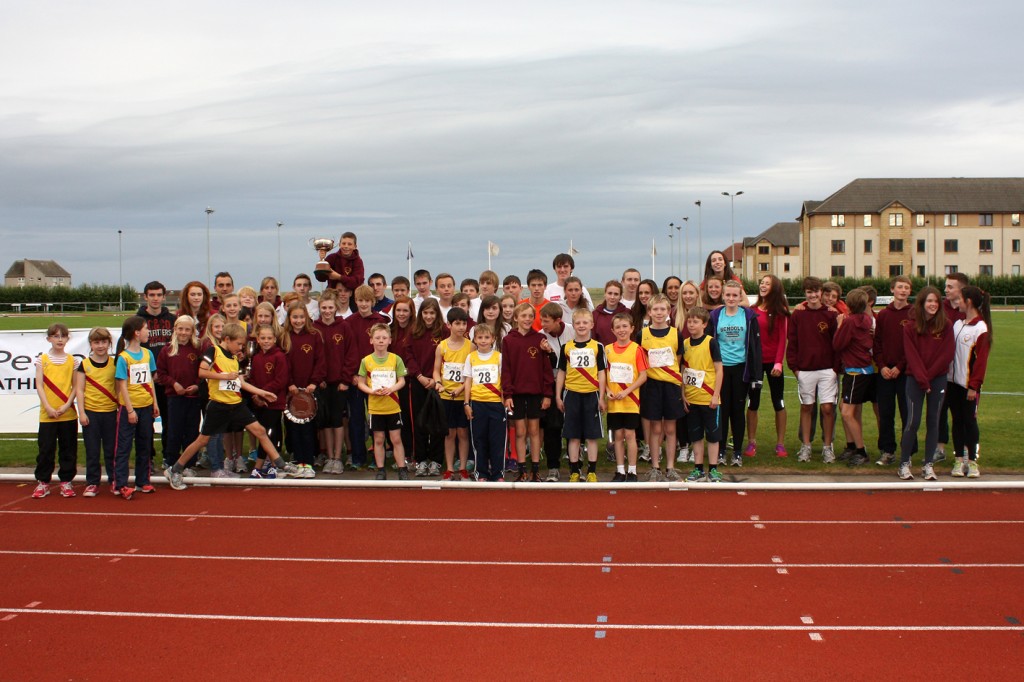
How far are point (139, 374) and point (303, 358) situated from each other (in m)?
1.65

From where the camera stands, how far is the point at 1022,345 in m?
27.5

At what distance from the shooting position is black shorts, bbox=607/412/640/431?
9562 mm

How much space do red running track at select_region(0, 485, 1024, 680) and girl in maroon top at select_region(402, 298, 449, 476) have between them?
1.29 metres

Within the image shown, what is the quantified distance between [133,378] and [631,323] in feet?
15.9

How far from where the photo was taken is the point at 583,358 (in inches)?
→ 376

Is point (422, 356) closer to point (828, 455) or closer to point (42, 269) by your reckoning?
point (828, 455)

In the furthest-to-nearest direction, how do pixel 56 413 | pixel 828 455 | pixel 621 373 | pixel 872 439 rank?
pixel 872 439, pixel 828 455, pixel 621 373, pixel 56 413

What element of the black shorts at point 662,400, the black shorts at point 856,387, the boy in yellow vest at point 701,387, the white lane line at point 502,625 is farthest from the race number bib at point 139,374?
the black shorts at point 856,387

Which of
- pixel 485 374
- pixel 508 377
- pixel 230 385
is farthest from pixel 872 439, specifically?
pixel 230 385

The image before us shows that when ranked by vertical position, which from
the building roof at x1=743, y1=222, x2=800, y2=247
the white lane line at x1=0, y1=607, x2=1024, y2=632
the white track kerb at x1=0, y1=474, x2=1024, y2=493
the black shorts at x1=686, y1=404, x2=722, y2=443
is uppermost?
the building roof at x1=743, y1=222, x2=800, y2=247

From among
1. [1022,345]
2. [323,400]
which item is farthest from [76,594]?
[1022,345]

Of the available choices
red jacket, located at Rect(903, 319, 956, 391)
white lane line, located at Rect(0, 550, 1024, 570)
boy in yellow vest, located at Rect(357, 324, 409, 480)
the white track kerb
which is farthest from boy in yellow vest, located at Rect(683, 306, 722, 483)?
boy in yellow vest, located at Rect(357, 324, 409, 480)

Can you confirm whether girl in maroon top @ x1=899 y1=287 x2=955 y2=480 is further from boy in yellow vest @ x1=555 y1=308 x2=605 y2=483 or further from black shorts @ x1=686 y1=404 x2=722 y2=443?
boy in yellow vest @ x1=555 y1=308 x2=605 y2=483

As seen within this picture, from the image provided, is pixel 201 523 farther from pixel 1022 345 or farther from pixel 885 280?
pixel 885 280
